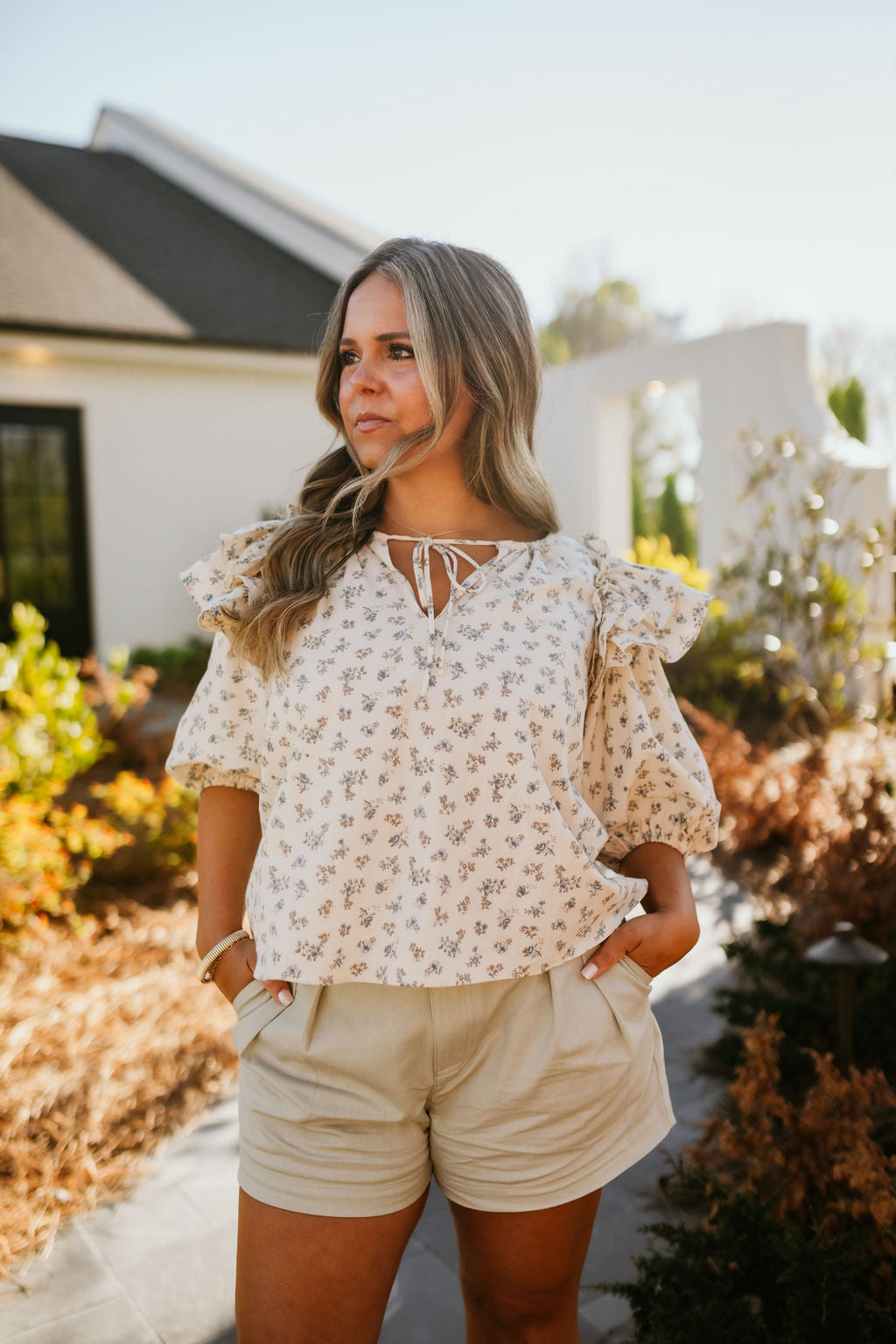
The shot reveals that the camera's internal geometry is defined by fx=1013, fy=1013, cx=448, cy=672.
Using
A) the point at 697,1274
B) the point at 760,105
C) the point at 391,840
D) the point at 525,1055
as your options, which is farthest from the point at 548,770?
the point at 760,105

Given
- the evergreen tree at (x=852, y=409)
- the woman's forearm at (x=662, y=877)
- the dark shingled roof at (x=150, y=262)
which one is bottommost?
the woman's forearm at (x=662, y=877)

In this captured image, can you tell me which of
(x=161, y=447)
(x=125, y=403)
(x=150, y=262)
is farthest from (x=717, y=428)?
(x=150, y=262)

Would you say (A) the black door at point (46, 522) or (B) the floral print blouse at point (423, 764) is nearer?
(B) the floral print blouse at point (423, 764)

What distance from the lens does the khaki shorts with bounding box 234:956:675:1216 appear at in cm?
141

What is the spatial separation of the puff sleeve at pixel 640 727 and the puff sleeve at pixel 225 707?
57cm

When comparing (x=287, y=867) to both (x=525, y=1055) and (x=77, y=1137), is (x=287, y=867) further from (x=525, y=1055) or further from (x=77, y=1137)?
(x=77, y=1137)

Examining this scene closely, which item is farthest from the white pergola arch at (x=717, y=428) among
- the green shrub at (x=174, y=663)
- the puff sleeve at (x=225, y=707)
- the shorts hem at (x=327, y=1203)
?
the shorts hem at (x=327, y=1203)

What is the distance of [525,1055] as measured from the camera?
1486 mm

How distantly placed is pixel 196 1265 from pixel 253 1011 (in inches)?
54.9

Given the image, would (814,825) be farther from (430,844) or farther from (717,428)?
(717,428)

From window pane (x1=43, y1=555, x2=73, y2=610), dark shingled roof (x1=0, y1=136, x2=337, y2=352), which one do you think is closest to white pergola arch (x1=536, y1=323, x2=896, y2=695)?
dark shingled roof (x1=0, y1=136, x2=337, y2=352)

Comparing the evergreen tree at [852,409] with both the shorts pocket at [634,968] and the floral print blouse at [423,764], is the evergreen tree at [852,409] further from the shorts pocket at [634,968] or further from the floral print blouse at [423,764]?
the shorts pocket at [634,968]

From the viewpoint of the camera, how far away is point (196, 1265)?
2.52 meters

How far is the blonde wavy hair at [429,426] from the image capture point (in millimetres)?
1638
